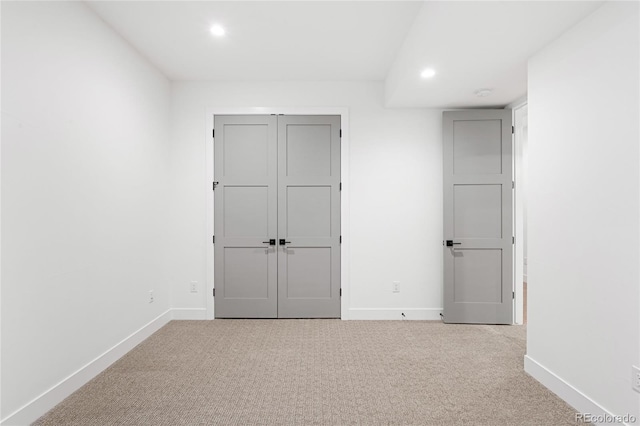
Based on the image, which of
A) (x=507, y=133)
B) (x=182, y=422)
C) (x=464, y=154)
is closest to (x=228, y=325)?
(x=182, y=422)

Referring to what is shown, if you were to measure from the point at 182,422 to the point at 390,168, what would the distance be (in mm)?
3097

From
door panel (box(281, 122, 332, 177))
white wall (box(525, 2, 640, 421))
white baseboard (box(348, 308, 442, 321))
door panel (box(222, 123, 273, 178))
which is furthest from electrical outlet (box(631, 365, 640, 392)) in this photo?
door panel (box(222, 123, 273, 178))

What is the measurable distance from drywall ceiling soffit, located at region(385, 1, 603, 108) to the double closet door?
1.08 m

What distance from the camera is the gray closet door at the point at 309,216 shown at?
13.4 ft

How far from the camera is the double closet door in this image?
4.09 metres

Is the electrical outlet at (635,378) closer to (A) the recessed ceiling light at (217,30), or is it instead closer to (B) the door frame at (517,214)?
(B) the door frame at (517,214)

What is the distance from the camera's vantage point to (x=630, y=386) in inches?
73.7

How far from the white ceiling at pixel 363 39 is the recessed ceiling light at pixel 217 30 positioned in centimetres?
6

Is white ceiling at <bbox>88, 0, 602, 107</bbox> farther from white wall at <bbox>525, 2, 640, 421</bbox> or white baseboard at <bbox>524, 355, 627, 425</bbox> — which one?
white baseboard at <bbox>524, 355, 627, 425</bbox>

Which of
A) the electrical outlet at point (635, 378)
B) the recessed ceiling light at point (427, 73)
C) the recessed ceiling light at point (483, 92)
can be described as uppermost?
the recessed ceiling light at point (427, 73)

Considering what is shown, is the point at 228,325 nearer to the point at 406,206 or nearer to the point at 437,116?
the point at 406,206

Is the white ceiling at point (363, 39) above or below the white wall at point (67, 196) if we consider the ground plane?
above

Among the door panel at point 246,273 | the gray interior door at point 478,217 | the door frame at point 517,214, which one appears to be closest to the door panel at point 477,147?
the gray interior door at point 478,217

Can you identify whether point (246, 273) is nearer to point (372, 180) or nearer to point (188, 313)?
point (188, 313)
